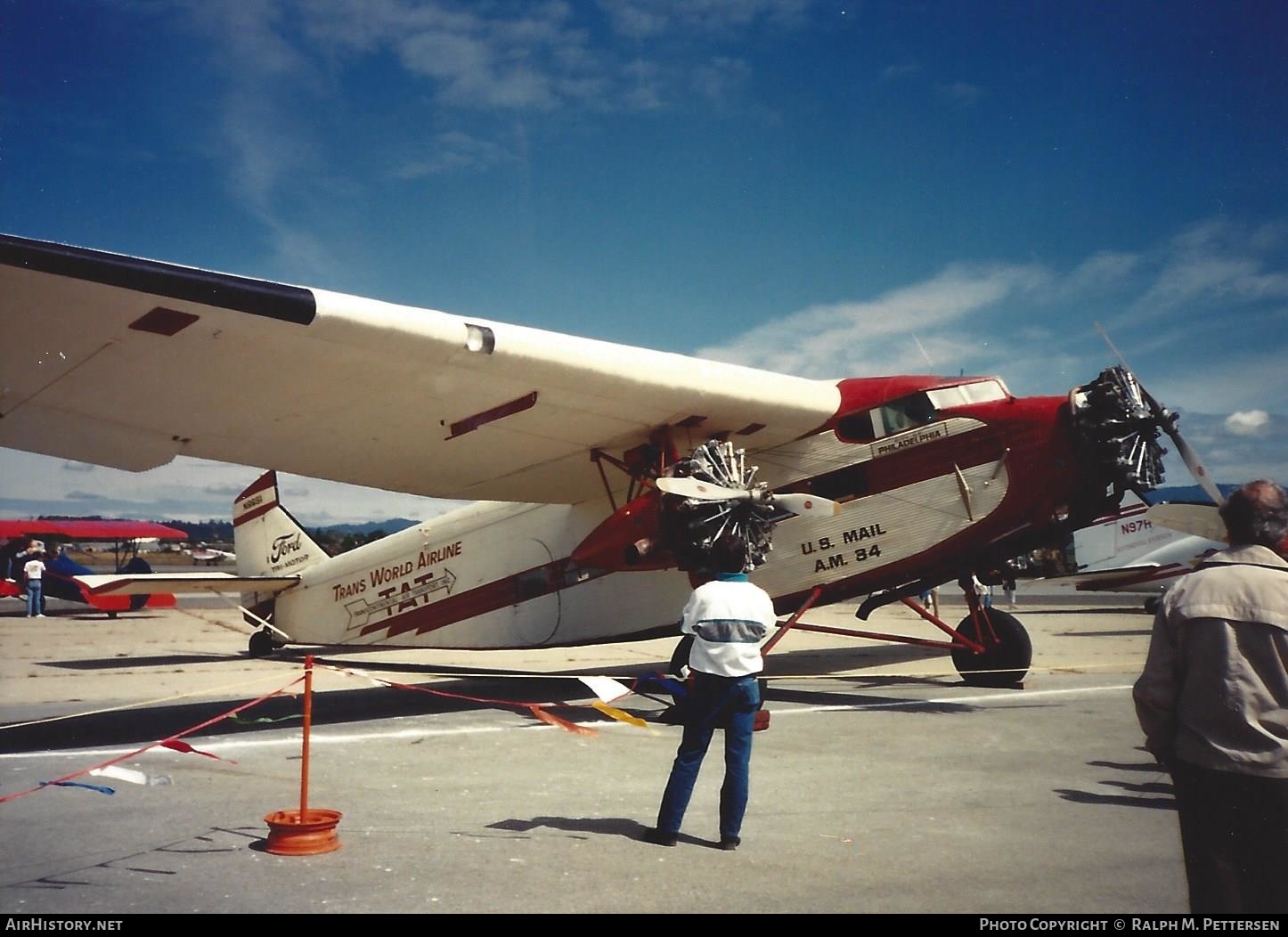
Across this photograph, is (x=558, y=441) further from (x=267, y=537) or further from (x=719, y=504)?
(x=267, y=537)

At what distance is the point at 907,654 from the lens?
54.9 ft

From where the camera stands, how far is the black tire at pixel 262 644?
15.2 metres

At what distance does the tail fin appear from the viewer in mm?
15367

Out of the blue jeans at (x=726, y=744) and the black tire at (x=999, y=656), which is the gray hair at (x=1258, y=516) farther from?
the black tire at (x=999, y=656)

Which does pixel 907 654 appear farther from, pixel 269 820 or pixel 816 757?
pixel 269 820

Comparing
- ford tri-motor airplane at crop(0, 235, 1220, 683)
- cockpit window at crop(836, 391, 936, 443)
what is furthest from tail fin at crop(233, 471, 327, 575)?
cockpit window at crop(836, 391, 936, 443)

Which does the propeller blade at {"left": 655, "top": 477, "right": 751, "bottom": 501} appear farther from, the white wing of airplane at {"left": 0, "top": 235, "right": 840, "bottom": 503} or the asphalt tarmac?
the asphalt tarmac

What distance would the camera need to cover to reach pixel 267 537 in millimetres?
15805

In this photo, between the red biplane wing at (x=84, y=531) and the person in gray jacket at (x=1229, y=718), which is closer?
the person in gray jacket at (x=1229, y=718)

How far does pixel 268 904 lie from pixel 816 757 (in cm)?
453

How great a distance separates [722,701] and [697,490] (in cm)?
313

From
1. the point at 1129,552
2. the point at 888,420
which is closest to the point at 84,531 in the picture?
the point at 888,420

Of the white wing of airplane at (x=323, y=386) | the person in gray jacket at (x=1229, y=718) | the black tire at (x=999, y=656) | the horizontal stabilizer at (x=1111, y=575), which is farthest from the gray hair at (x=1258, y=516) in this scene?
the horizontal stabilizer at (x=1111, y=575)

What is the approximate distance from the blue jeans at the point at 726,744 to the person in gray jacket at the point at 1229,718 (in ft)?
7.02
